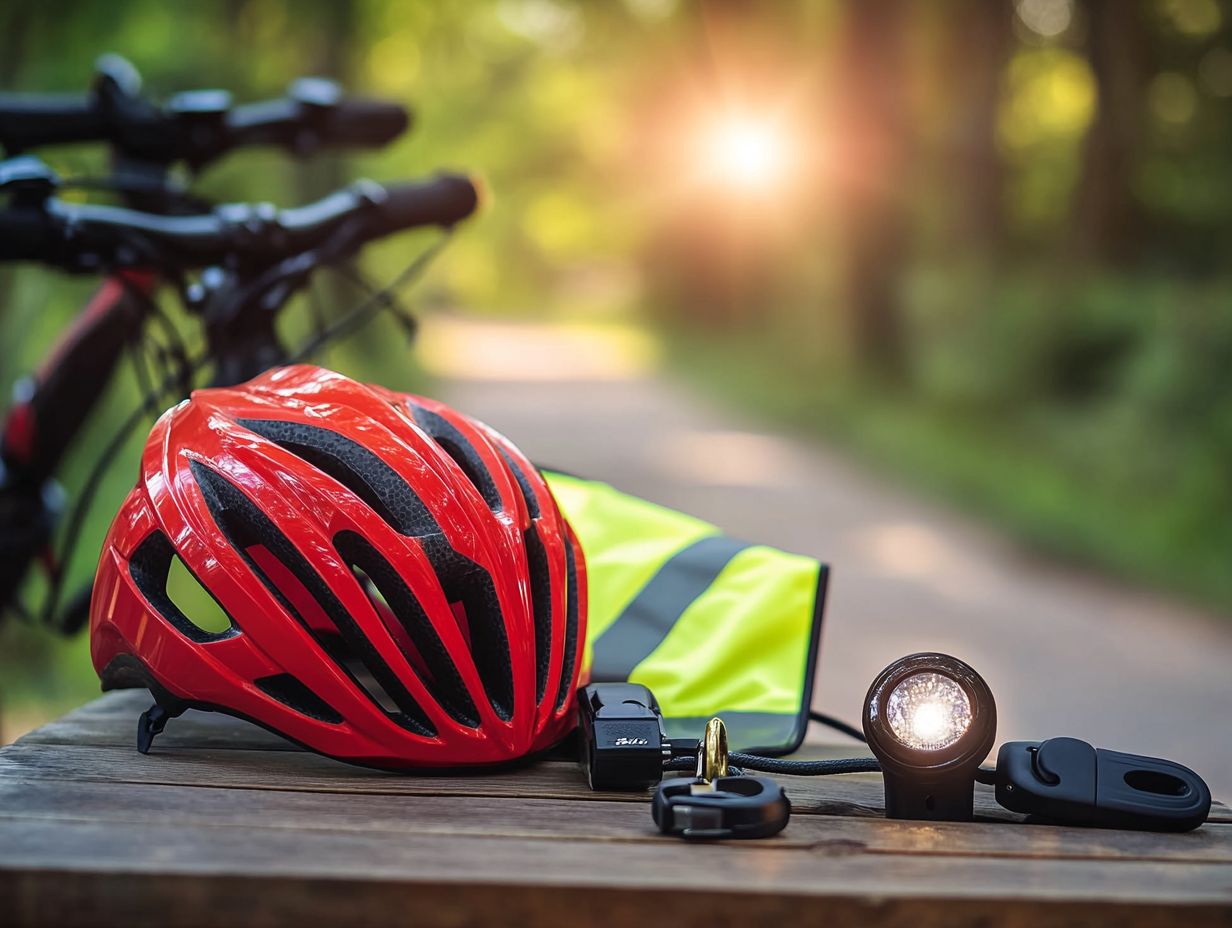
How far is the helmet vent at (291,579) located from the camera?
75.1 inches

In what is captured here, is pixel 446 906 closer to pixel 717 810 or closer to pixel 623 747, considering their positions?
pixel 717 810

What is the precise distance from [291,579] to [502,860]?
70cm

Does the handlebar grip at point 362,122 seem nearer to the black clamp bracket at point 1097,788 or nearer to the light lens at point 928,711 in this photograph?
the light lens at point 928,711

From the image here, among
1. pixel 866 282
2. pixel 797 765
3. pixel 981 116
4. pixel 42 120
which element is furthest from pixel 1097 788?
pixel 981 116

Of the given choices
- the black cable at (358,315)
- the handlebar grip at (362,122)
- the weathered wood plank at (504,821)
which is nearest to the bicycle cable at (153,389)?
the black cable at (358,315)

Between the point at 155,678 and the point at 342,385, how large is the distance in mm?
560

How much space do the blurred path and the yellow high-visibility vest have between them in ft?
9.88

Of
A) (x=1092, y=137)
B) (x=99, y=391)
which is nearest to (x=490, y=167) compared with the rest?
(x=1092, y=137)

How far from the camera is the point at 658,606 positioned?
2562 millimetres

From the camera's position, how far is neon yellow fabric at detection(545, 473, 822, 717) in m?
2.35

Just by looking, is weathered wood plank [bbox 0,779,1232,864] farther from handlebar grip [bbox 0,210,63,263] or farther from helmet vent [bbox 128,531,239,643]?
handlebar grip [bbox 0,210,63,263]

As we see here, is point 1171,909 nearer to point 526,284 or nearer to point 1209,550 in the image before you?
point 1209,550

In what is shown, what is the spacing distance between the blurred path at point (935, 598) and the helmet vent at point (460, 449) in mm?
3629

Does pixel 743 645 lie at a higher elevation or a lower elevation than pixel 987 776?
higher
